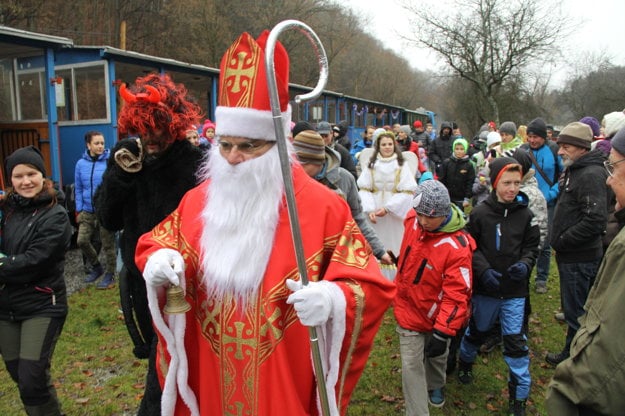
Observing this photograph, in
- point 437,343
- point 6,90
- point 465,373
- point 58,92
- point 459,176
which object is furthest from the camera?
point 6,90

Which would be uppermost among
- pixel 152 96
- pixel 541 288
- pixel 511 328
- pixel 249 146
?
pixel 152 96

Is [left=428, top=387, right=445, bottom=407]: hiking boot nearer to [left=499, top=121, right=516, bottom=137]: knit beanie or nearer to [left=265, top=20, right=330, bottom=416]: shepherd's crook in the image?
[left=265, top=20, right=330, bottom=416]: shepherd's crook

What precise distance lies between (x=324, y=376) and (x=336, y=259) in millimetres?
447

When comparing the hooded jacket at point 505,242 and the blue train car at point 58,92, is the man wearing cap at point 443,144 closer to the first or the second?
the blue train car at point 58,92

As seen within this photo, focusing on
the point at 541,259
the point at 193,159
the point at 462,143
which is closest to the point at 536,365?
the point at 541,259

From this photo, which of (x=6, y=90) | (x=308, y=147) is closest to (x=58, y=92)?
(x=6, y=90)

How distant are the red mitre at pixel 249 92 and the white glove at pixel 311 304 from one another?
70 cm

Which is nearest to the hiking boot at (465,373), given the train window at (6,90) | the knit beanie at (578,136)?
the knit beanie at (578,136)

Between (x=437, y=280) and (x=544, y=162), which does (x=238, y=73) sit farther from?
(x=544, y=162)

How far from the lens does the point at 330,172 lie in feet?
13.9

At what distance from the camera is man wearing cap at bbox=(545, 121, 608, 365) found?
3947 mm

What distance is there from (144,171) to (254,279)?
1258 mm

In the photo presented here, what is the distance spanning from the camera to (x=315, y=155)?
3641 mm

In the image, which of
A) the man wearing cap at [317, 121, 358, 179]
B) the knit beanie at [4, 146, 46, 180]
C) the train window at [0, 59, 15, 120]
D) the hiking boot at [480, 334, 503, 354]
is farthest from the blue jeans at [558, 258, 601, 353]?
the train window at [0, 59, 15, 120]
